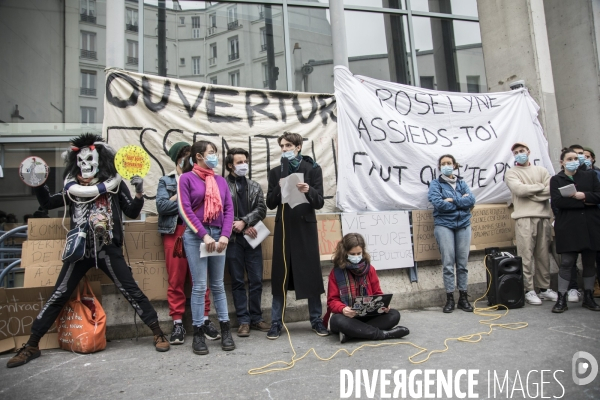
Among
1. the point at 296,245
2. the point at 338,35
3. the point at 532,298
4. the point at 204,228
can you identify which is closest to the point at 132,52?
the point at 338,35

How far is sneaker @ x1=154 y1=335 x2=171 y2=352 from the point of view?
14.5ft

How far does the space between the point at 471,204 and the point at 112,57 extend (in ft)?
15.9

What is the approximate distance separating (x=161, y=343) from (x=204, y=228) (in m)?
1.17

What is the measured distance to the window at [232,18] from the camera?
734 cm

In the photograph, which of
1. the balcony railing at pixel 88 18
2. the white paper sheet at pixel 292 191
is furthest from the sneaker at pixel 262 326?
the balcony railing at pixel 88 18

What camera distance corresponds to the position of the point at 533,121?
763 centimetres

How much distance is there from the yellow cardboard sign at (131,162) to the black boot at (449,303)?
3.88 m

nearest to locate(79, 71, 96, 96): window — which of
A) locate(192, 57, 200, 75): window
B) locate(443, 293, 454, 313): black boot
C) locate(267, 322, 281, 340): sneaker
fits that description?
locate(192, 57, 200, 75): window

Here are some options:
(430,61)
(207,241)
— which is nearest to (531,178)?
(430,61)

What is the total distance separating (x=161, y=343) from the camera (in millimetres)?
4453

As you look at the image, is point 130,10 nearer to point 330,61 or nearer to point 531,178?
point 330,61

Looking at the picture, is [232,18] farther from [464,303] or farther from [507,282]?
[507,282]

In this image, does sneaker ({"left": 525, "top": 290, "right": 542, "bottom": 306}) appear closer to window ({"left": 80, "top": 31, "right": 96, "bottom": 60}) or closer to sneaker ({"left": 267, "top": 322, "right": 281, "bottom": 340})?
sneaker ({"left": 267, "top": 322, "right": 281, "bottom": 340})

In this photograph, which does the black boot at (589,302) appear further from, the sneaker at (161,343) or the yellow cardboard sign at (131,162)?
the yellow cardboard sign at (131,162)
